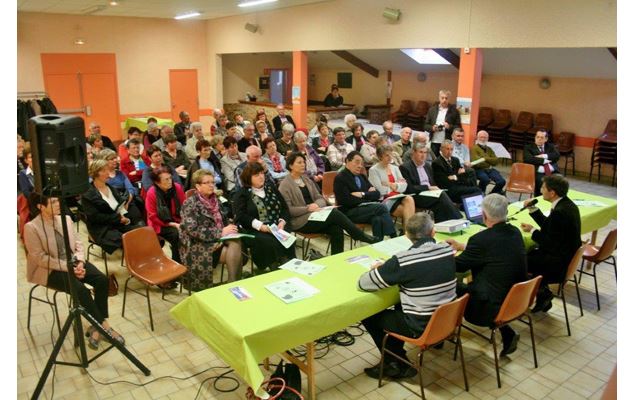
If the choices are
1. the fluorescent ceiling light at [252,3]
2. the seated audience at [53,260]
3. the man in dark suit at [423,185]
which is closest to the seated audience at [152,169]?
the seated audience at [53,260]

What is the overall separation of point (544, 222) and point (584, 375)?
1.32 metres

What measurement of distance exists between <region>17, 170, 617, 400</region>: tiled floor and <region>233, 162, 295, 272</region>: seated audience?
107 cm

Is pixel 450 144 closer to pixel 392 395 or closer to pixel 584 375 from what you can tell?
pixel 584 375

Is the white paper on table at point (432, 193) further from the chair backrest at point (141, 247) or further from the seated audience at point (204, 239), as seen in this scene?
the chair backrest at point (141, 247)

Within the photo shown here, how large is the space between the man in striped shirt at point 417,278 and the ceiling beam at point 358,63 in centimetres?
1128

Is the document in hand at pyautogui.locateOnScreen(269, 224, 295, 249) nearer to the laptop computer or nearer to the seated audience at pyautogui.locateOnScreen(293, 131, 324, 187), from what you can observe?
the laptop computer

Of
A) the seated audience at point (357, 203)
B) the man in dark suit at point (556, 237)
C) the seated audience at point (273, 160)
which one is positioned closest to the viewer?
the man in dark suit at point (556, 237)

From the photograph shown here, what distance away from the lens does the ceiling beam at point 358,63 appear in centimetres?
1401

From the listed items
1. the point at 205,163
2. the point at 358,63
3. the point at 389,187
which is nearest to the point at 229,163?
the point at 205,163

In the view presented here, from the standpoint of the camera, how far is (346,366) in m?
3.93

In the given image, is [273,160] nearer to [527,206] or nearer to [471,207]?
[471,207]

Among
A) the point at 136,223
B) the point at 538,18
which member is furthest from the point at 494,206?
the point at 538,18

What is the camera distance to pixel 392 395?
11.7ft

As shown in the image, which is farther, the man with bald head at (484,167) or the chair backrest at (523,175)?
the man with bald head at (484,167)
